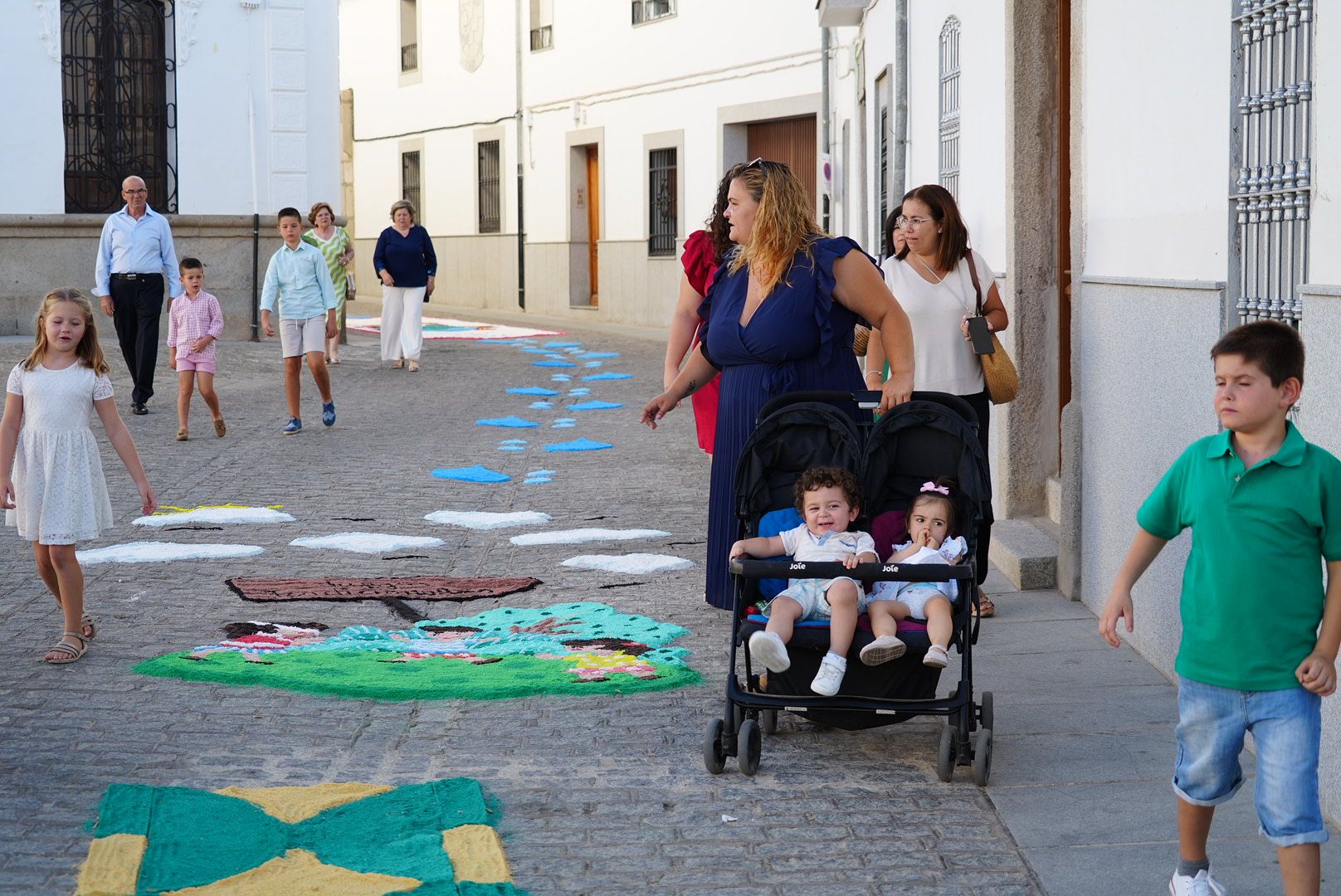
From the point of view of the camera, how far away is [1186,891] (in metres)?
3.66

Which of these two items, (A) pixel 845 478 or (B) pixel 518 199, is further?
(B) pixel 518 199

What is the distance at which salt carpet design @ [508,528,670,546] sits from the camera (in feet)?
28.1

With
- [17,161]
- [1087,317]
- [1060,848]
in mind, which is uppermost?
[17,161]

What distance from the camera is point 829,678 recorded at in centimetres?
457

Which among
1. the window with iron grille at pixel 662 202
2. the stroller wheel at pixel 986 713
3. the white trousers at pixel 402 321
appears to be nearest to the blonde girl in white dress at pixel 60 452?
the stroller wheel at pixel 986 713

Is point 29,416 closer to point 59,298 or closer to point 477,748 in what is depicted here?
point 59,298

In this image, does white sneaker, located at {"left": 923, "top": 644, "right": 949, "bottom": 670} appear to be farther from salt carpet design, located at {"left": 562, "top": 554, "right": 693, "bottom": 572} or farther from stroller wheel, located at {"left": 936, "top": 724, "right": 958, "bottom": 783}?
salt carpet design, located at {"left": 562, "top": 554, "right": 693, "bottom": 572}

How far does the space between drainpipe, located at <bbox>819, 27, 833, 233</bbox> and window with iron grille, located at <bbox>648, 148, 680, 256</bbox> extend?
18.2 feet

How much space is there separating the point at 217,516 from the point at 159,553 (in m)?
1.06

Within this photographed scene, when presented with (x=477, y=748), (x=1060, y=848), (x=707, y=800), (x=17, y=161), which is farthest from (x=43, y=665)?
(x=17, y=161)

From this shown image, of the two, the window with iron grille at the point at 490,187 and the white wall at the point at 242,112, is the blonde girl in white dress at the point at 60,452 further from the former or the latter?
the window with iron grille at the point at 490,187

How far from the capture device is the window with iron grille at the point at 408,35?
36.1m

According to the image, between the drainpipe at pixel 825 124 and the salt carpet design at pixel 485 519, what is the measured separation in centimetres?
1129

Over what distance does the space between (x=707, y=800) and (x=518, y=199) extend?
27.8m
